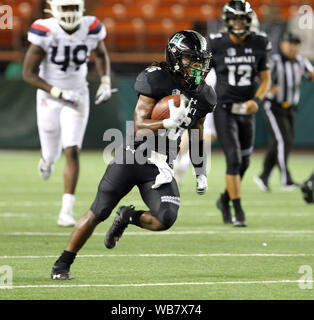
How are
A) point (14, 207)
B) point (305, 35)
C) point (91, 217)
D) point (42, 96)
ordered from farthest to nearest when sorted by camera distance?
point (305, 35) → point (14, 207) → point (42, 96) → point (91, 217)

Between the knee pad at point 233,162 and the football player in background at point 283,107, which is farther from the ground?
the knee pad at point 233,162

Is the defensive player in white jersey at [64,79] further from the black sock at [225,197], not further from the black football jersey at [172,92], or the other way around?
the black football jersey at [172,92]

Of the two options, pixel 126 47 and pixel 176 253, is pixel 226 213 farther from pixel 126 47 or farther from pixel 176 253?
pixel 126 47

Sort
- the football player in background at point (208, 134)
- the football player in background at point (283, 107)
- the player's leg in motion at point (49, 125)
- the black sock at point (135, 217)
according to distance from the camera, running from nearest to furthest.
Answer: the black sock at point (135, 217), the player's leg in motion at point (49, 125), the football player in background at point (208, 134), the football player in background at point (283, 107)

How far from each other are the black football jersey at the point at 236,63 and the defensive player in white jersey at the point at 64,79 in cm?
105

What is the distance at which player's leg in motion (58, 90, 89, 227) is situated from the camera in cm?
800

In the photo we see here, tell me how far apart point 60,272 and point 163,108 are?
115 centimetres

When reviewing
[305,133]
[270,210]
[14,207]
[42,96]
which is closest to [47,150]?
[42,96]

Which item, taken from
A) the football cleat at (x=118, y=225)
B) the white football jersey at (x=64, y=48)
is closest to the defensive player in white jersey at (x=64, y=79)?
the white football jersey at (x=64, y=48)

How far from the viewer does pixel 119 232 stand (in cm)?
584

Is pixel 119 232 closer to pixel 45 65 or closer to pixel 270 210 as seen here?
pixel 45 65

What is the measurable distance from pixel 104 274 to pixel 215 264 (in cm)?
84

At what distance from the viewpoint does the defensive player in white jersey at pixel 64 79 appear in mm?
8047

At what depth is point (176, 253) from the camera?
6641 millimetres
